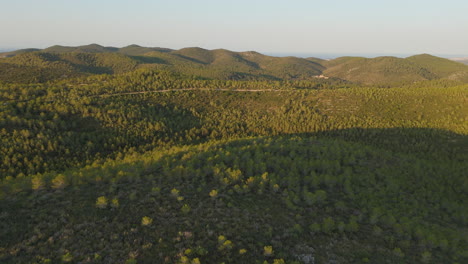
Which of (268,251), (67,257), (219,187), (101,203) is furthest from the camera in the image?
(219,187)

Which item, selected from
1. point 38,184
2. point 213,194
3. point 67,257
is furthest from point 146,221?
point 38,184

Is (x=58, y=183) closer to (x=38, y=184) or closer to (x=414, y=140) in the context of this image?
(x=38, y=184)

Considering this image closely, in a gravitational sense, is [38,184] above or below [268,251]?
above

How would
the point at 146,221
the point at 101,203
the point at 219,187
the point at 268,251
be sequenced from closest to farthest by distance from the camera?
1. the point at 268,251
2. the point at 146,221
3. the point at 101,203
4. the point at 219,187

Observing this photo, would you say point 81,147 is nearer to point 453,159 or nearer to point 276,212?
point 276,212

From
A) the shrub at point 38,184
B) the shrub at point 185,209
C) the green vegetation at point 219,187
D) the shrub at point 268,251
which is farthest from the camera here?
the shrub at point 38,184

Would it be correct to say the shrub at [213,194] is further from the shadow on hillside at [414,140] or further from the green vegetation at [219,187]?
the shadow on hillside at [414,140]

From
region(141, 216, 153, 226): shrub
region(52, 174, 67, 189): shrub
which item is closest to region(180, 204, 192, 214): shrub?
region(141, 216, 153, 226): shrub

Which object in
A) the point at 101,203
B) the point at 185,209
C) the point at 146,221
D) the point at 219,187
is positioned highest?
the point at 101,203

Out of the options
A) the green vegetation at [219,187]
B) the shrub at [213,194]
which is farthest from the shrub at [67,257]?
the shrub at [213,194]
